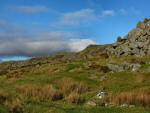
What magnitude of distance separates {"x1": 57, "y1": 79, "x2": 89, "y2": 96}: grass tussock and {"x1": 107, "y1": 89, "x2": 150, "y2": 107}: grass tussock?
716 cm

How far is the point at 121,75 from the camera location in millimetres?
46594

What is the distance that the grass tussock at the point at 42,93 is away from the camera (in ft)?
111

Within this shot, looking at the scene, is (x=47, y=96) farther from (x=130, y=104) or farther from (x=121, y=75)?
(x=121, y=75)

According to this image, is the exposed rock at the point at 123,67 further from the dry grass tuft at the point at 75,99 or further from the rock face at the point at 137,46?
the dry grass tuft at the point at 75,99

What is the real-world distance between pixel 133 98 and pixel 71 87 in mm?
10011

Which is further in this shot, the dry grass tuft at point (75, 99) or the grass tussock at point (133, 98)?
the dry grass tuft at point (75, 99)

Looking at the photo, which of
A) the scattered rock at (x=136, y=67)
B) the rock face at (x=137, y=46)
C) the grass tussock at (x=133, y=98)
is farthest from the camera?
the rock face at (x=137, y=46)

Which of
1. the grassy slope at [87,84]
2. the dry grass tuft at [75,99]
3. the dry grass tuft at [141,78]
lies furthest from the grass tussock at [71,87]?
the dry grass tuft at [141,78]

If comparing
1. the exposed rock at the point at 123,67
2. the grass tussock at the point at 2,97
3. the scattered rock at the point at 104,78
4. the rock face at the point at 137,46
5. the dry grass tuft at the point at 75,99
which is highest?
the rock face at the point at 137,46

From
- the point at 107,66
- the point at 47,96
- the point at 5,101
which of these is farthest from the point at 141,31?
the point at 5,101

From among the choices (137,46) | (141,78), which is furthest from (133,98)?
(137,46)

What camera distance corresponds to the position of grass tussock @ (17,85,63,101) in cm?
3375

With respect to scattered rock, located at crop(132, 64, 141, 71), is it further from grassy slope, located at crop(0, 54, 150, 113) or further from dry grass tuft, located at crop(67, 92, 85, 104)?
dry grass tuft, located at crop(67, 92, 85, 104)

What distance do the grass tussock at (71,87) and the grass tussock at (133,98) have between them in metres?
7.16
